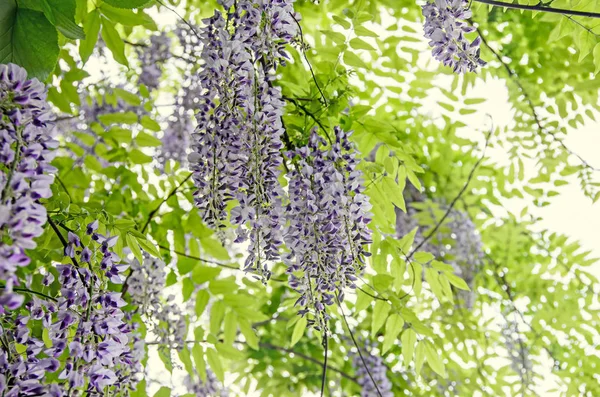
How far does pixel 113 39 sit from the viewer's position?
4.93 ft

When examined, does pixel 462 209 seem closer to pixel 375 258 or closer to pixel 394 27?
pixel 394 27

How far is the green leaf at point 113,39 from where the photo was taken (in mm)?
1487

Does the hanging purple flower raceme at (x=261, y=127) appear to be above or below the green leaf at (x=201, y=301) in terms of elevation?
above

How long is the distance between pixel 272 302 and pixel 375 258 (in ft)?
3.93

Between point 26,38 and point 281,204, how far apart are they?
637 mm

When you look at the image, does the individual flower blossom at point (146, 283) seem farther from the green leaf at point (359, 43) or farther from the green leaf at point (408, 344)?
the green leaf at point (359, 43)

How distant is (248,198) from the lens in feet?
4.03

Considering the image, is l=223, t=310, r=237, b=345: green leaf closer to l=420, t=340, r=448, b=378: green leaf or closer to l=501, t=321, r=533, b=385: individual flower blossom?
l=420, t=340, r=448, b=378: green leaf

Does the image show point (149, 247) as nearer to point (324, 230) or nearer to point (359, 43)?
point (324, 230)

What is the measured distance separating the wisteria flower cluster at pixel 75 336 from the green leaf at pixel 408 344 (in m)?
0.94

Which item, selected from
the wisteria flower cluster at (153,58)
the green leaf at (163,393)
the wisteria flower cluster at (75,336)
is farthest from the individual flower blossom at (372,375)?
the wisteria flower cluster at (75,336)

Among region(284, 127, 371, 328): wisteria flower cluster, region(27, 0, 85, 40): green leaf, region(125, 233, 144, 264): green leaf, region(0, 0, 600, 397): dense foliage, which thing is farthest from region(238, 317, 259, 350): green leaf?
region(27, 0, 85, 40): green leaf

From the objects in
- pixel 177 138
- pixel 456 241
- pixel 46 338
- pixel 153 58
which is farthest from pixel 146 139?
pixel 456 241

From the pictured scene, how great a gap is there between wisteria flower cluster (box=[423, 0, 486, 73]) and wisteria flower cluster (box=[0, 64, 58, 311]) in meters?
0.91
